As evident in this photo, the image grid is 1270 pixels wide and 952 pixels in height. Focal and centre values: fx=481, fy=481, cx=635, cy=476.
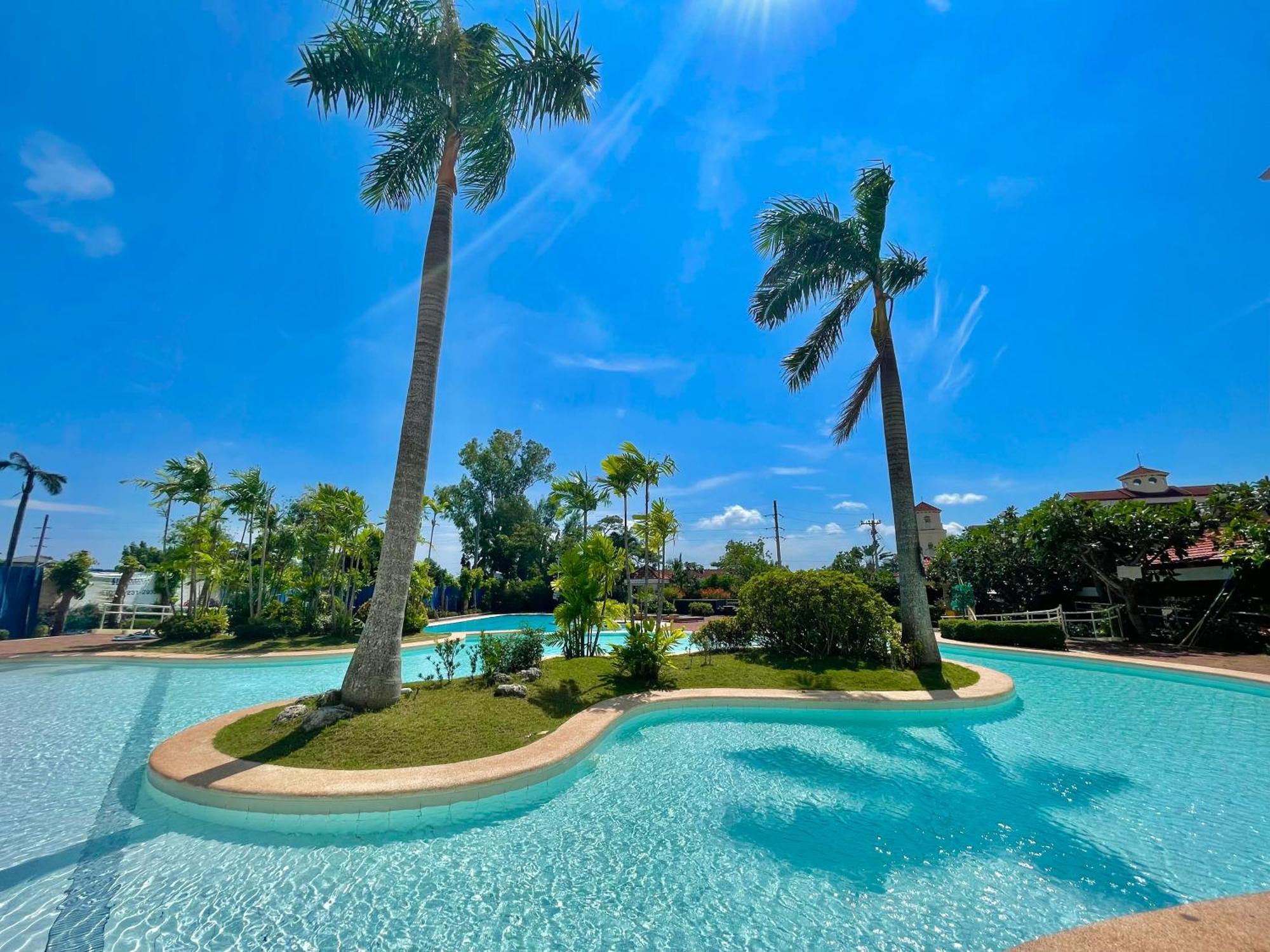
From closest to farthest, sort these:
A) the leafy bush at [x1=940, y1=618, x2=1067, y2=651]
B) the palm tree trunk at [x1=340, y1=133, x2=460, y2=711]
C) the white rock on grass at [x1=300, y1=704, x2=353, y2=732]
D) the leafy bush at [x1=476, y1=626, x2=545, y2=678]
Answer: the white rock on grass at [x1=300, y1=704, x2=353, y2=732] → the palm tree trunk at [x1=340, y1=133, x2=460, y2=711] → the leafy bush at [x1=476, y1=626, x2=545, y2=678] → the leafy bush at [x1=940, y1=618, x2=1067, y2=651]

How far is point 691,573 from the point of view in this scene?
3856 centimetres

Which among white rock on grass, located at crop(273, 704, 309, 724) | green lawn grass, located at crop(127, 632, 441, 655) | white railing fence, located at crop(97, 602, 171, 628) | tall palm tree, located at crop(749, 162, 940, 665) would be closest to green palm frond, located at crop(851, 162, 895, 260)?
tall palm tree, located at crop(749, 162, 940, 665)

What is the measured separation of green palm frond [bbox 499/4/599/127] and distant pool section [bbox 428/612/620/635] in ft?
56.5

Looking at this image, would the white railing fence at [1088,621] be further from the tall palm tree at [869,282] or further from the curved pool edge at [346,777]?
the curved pool edge at [346,777]

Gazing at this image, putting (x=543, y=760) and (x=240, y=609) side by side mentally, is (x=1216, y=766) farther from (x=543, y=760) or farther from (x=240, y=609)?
(x=240, y=609)

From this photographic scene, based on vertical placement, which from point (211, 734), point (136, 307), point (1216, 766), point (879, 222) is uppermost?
point (879, 222)

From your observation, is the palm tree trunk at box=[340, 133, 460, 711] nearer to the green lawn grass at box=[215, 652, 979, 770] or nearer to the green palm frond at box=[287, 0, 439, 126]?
the green lawn grass at box=[215, 652, 979, 770]

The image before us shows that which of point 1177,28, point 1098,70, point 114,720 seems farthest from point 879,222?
point 114,720

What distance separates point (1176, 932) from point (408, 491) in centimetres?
802

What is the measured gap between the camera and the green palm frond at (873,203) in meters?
11.0

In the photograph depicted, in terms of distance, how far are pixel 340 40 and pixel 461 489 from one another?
29.6 m

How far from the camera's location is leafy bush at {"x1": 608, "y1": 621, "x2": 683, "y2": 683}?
30.8ft

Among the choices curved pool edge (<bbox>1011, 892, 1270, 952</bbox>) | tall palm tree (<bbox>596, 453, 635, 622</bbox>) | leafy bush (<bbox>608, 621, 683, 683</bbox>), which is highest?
tall palm tree (<bbox>596, 453, 635, 622</bbox>)

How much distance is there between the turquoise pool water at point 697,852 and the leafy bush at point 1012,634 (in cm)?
846
